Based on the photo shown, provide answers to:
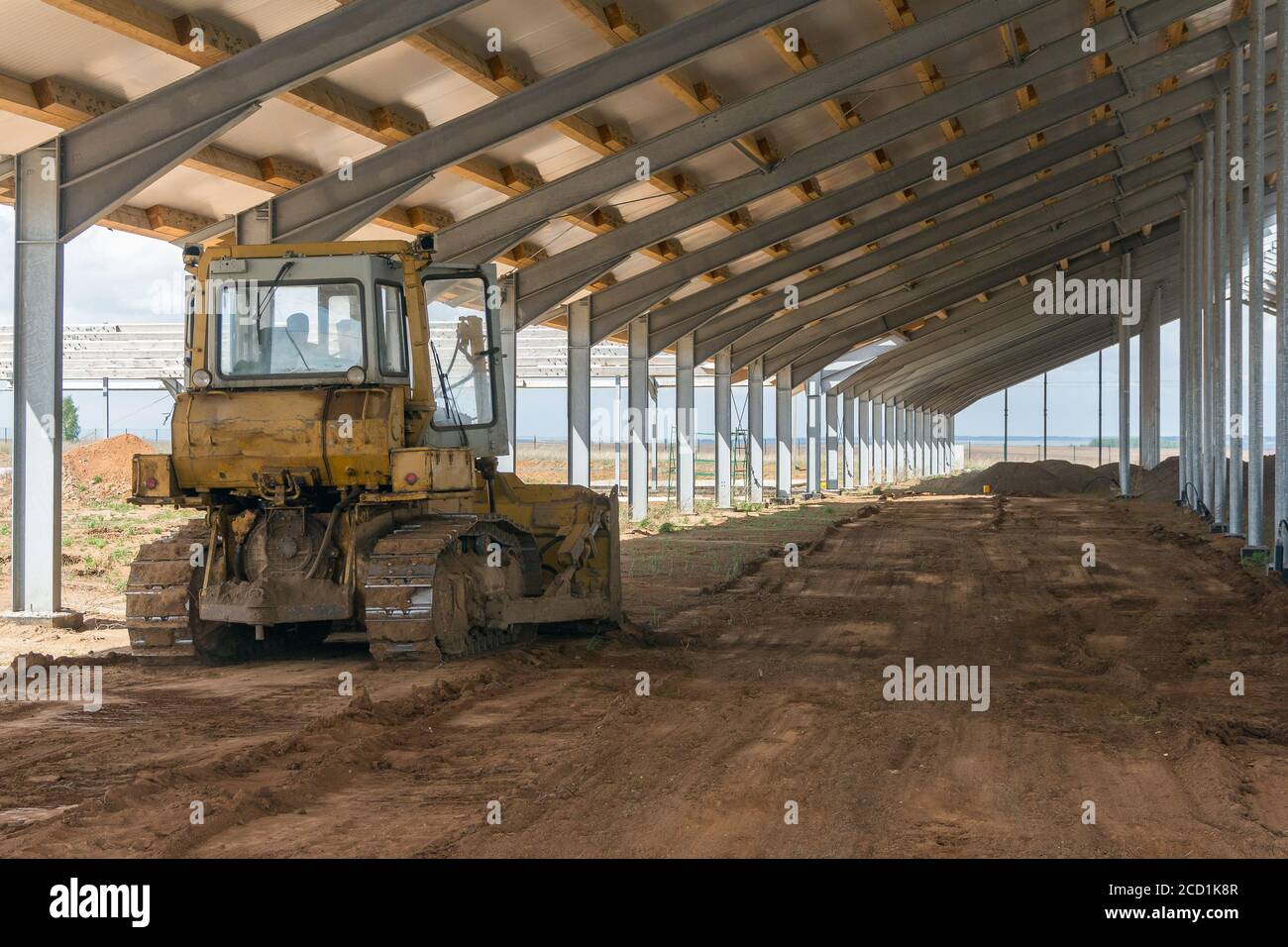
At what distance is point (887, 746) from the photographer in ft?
22.8

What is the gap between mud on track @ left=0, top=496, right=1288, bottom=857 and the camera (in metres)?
5.31

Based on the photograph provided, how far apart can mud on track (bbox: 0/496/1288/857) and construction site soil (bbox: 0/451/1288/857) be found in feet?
0.08

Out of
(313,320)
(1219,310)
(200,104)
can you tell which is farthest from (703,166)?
(313,320)

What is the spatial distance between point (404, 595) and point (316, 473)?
115 cm

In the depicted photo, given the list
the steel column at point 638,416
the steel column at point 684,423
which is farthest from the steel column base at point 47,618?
the steel column at point 684,423

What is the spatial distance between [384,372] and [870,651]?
434 centimetres

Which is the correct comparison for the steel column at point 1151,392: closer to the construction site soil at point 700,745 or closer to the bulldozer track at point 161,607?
the construction site soil at point 700,745

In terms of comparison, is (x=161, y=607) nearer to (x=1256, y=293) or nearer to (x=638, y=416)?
(x=1256, y=293)

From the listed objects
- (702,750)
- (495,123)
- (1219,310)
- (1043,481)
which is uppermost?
(495,123)

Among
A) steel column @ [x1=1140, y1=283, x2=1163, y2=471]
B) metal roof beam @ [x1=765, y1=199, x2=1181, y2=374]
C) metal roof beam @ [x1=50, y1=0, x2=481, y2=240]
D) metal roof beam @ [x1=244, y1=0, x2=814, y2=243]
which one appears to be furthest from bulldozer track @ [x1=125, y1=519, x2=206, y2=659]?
steel column @ [x1=1140, y1=283, x2=1163, y2=471]

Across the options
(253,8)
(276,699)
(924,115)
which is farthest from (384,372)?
(924,115)

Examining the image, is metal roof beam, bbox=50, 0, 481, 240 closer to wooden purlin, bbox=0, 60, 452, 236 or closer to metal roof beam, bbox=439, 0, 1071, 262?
wooden purlin, bbox=0, 60, 452, 236

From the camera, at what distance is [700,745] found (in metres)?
7.03
